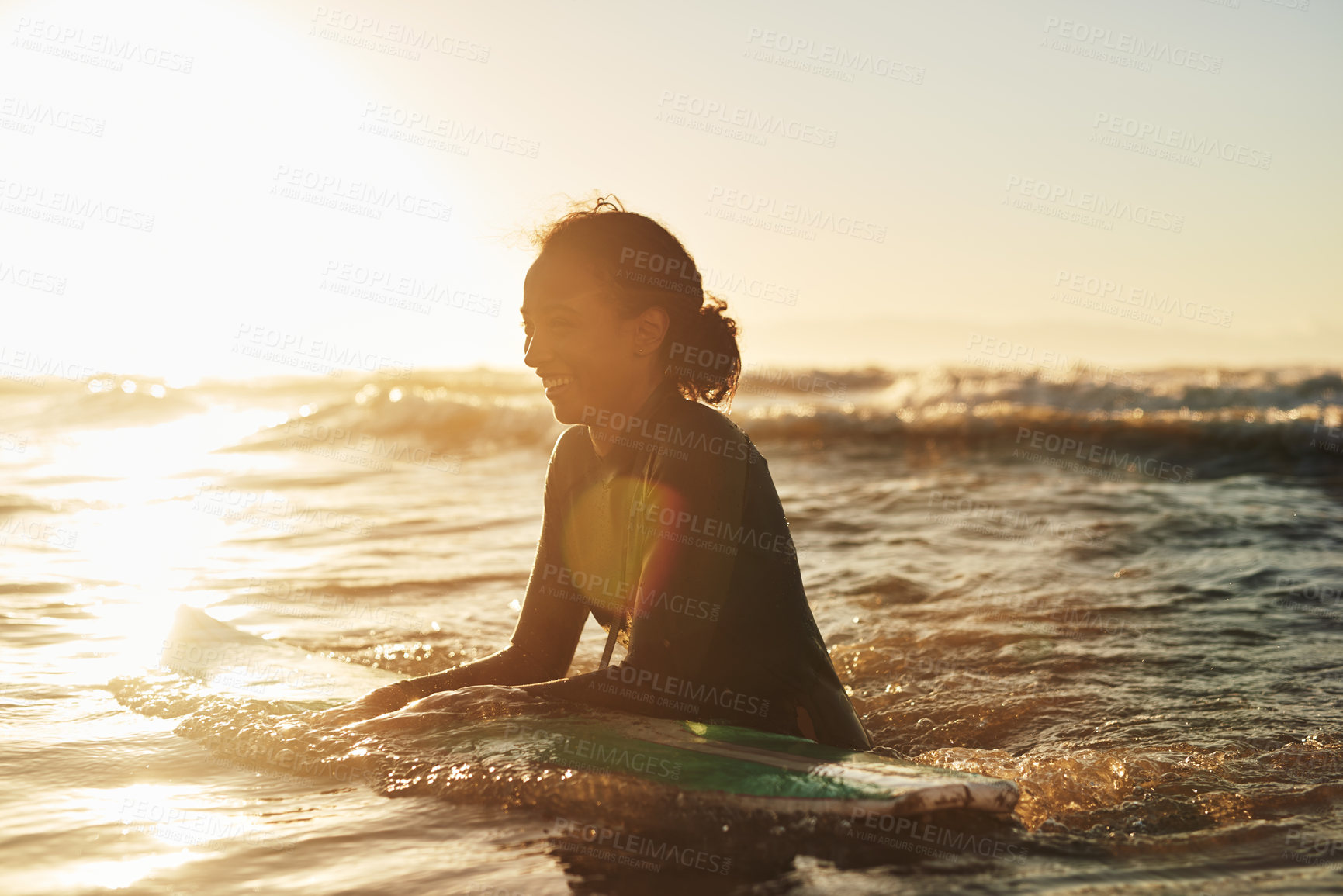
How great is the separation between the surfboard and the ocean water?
2.6 inches

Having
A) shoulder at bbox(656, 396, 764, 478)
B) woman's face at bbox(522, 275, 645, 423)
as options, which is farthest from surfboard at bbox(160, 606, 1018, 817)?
woman's face at bbox(522, 275, 645, 423)

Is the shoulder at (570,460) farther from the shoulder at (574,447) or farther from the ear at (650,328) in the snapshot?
the ear at (650,328)

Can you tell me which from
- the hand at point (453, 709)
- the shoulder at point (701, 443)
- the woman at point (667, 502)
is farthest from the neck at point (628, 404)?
the hand at point (453, 709)

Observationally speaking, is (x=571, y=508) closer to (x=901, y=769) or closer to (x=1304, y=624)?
(x=901, y=769)

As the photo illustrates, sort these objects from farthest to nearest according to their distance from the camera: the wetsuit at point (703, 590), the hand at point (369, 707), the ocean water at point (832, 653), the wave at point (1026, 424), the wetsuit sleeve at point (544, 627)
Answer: the wave at point (1026, 424) < the wetsuit sleeve at point (544, 627) < the hand at point (369, 707) < the wetsuit at point (703, 590) < the ocean water at point (832, 653)

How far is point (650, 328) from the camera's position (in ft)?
9.88

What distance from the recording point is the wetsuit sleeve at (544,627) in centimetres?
333

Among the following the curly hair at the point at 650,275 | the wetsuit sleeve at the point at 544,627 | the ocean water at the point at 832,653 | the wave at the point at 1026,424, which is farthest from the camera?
the wave at the point at 1026,424

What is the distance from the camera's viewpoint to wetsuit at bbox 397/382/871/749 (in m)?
2.81

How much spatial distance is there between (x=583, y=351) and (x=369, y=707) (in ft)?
4.18

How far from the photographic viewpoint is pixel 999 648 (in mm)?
5414

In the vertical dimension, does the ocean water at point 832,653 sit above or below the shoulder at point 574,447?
below

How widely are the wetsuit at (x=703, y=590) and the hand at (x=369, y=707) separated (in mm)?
452

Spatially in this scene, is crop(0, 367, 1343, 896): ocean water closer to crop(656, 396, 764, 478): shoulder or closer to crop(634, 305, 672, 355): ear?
crop(656, 396, 764, 478): shoulder
